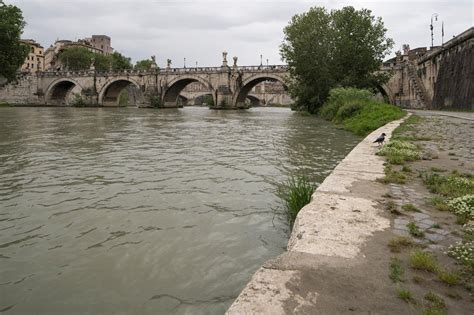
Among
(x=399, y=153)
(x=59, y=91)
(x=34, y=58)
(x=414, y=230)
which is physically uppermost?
(x=34, y=58)

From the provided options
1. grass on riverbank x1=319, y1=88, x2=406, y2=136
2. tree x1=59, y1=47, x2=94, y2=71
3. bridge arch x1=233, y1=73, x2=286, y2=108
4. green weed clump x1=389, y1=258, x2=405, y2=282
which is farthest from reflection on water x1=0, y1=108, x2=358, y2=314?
tree x1=59, y1=47, x2=94, y2=71

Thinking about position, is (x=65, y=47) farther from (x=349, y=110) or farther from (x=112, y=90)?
(x=349, y=110)

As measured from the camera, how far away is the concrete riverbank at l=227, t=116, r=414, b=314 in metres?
2.31

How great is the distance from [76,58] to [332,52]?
6805 centimetres

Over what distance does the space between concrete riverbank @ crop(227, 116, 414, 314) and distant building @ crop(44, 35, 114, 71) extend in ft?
296

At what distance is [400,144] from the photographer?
339 inches

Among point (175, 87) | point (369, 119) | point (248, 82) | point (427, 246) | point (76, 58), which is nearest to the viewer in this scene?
point (427, 246)

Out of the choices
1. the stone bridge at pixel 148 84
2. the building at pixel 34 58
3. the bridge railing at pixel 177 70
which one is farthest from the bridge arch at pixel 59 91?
the building at pixel 34 58

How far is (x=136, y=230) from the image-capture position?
193 inches

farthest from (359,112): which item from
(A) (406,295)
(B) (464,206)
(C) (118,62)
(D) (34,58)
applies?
(D) (34,58)

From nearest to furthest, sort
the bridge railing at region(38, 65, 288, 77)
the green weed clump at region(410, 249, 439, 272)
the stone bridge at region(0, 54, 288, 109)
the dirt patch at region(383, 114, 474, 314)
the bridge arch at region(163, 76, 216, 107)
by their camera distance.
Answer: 1. the dirt patch at region(383, 114, 474, 314)
2. the green weed clump at region(410, 249, 439, 272)
3. the bridge railing at region(38, 65, 288, 77)
4. the stone bridge at region(0, 54, 288, 109)
5. the bridge arch at region(163, 76, 216, 107)

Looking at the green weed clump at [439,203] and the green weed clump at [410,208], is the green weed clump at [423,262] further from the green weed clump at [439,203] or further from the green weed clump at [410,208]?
the green weed clump at [439,203]

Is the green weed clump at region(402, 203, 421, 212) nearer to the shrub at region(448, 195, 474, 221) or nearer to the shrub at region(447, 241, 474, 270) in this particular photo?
the shrub at region(448, 195, 474, 221)

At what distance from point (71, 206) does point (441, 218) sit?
16.3ft
